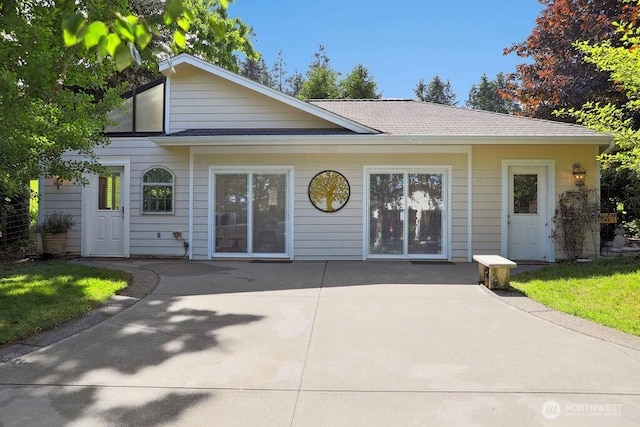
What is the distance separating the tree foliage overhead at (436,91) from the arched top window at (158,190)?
42.4 m

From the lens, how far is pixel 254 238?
9.85 meters

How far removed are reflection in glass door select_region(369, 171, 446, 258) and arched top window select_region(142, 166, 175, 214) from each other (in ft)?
15.4

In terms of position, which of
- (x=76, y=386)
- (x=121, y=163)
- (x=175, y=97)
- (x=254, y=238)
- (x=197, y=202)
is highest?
(x=175, y=97)

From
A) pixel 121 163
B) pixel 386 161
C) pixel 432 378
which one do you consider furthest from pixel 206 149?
pixel 432 378

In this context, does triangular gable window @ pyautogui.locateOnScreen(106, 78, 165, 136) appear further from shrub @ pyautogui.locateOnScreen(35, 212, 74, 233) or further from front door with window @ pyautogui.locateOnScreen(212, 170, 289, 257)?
shrub @ pyautogui.locateOnScreen(35, 212, 74, 233)

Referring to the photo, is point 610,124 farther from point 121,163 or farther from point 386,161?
point 121,163

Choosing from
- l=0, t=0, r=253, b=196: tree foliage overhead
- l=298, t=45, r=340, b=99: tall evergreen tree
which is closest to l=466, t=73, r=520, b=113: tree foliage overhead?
l=298, t=45, r=340, b=99: tall evergreen tree

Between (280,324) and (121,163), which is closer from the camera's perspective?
(280,324)

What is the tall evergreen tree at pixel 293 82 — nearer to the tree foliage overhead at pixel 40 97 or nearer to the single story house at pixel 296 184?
the single story house at pixel 296 184

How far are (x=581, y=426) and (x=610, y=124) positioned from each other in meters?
6.09

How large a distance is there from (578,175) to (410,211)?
363 centimetres

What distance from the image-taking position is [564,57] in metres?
15.7

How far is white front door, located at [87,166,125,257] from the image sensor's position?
1022 centimetres

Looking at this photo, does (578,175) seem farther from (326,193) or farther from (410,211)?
(326,193)
